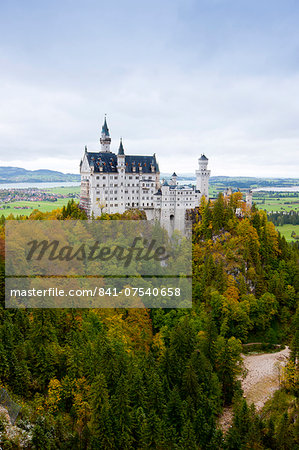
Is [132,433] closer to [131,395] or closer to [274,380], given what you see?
[131,395]

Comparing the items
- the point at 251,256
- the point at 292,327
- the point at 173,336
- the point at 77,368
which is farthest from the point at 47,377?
the point at 251,256

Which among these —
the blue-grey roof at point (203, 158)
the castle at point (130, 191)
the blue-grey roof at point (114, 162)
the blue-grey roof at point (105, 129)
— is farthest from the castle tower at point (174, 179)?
the blue-grey roof at point (105, 129)

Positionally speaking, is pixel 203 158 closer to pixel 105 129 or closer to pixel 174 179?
pixel 174 179

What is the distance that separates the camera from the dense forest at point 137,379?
34000 millimetres

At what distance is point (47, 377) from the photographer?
131 feet

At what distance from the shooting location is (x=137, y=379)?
128 feet

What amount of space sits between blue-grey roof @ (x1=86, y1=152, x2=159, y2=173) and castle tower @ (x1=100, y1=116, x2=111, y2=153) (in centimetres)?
502

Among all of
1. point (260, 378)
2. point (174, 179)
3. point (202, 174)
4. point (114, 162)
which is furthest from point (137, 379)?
point (202, 174)

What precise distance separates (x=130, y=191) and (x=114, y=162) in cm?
837

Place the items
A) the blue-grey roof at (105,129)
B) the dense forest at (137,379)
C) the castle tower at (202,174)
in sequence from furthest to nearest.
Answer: the blue-grey roof at (105,129) < the castle tower at (202,174) < the dense forest at (137,379)

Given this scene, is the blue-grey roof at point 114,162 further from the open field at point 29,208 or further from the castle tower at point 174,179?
the open field at point 29,208

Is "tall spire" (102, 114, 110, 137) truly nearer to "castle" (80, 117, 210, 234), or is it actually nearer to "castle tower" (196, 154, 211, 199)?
"castle" (80, 117, 210, 234)

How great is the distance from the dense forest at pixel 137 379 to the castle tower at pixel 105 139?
40748 mm

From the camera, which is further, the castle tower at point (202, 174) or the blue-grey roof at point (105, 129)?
the blue-grey roof at point (105, 129)
